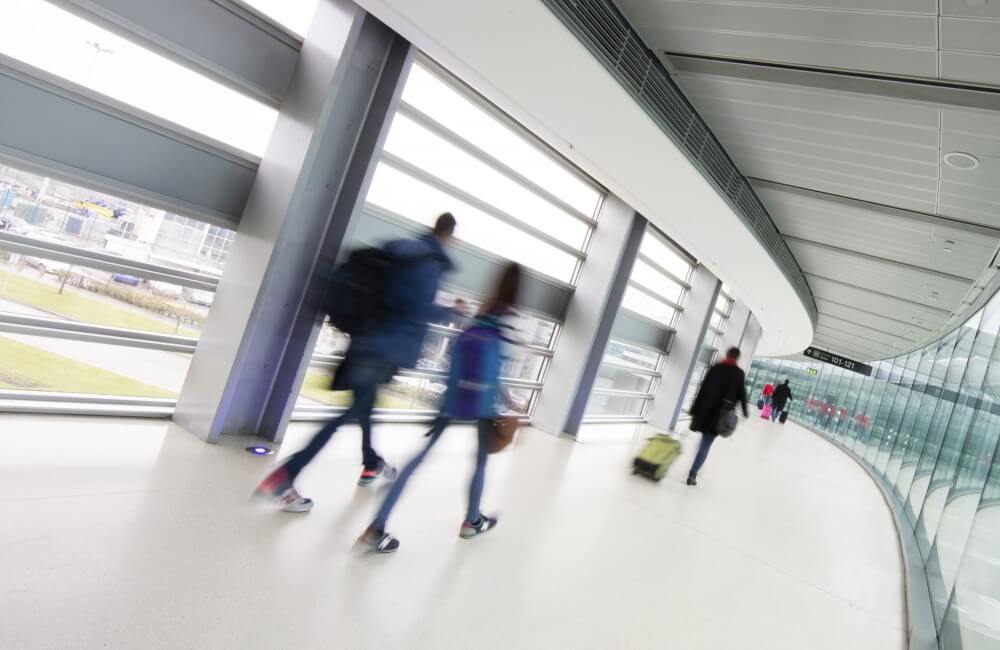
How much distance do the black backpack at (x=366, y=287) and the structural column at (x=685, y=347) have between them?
417 inches

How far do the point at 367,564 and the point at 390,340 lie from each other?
1224 millimetres

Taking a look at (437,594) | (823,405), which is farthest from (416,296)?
(823,405)

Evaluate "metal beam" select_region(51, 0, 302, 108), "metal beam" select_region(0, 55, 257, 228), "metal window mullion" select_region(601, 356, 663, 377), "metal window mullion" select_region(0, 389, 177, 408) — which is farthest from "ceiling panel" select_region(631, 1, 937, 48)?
"metal window mullion" select_region(601, 356, 663, 377)

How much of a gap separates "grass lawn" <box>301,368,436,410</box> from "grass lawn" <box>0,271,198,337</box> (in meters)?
1.25

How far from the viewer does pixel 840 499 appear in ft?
31.1

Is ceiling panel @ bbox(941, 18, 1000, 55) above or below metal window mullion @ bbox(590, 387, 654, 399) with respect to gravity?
above

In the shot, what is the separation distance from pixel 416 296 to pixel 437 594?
1600 mm

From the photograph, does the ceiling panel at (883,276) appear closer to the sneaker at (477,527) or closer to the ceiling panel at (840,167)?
the ceiling panel at (840,167)

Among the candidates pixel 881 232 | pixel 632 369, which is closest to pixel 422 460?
pixel 881 232

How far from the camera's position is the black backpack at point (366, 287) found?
3.05m

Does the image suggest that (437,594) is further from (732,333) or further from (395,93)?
(732,333)

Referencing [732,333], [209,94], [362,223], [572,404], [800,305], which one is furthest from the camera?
[732,333]

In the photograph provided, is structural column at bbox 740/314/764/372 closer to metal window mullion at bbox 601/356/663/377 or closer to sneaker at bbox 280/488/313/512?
metal window mullion at bbox 601/356/663/377

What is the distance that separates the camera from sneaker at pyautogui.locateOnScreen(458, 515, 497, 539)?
12.1 feet
